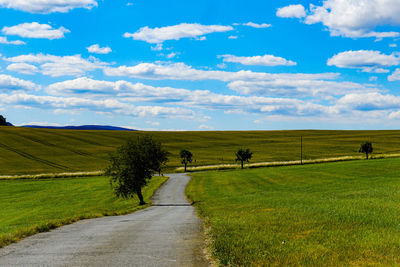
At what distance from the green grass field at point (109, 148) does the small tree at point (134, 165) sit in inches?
1811

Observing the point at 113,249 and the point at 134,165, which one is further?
the point at 134,165

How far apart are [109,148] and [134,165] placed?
3085 inches

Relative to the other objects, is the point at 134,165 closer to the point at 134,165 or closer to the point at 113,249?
the point at 134,165

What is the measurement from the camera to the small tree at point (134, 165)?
43594mm

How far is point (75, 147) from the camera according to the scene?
118 m

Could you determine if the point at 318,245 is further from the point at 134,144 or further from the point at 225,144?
the point at 225,144

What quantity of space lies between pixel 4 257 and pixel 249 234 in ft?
27.3

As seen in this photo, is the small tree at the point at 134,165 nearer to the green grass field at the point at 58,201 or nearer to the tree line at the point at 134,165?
the tree line at the point at 134,165

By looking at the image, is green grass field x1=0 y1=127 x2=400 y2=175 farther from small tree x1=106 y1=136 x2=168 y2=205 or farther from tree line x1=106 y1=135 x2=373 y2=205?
small tree x1=106 y1=136 x2=168 y2=205

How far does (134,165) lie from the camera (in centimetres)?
4397

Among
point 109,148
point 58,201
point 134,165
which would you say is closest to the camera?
point 134,165

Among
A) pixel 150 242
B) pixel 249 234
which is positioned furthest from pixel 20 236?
pixel 249 234

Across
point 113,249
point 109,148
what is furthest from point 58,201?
point 109,148

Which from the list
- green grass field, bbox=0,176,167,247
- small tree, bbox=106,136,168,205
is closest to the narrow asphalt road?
green grass field, bbox=0,176,167,247
